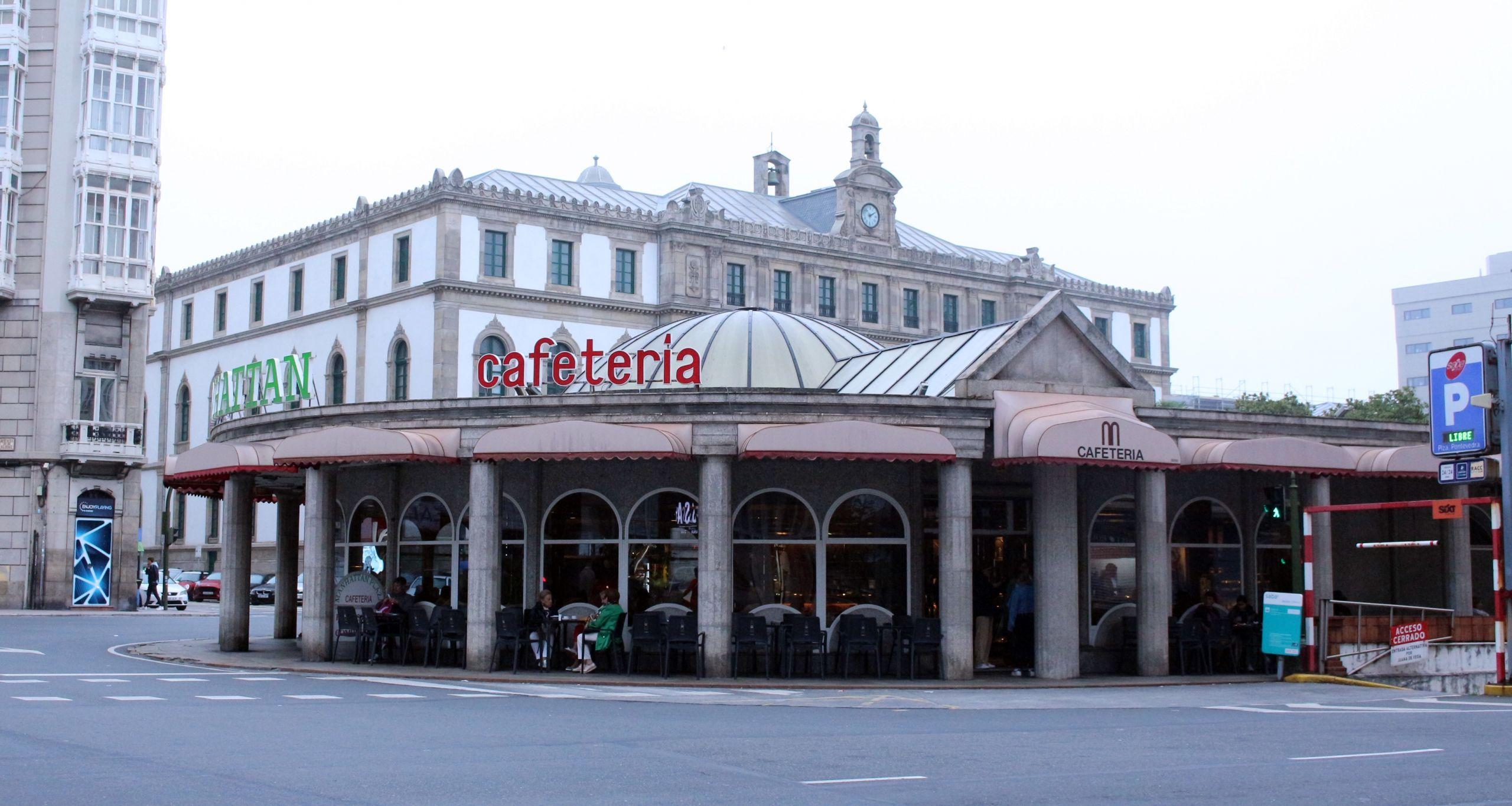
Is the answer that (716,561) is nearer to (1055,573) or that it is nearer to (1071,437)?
(1055,573)

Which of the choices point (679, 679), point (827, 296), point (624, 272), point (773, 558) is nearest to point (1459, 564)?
point (773, 558)

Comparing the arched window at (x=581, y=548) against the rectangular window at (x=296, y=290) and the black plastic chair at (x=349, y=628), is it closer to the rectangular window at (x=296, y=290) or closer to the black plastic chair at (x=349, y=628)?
the black plastic chair at (x=349, y=628)

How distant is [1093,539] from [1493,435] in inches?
248

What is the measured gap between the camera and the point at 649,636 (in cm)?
2389

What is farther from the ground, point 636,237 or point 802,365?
point 636,237

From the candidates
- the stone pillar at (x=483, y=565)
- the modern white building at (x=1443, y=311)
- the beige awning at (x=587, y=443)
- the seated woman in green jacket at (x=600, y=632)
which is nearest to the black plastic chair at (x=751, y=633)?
the seated woman in green jacket at (x=600, y=632)

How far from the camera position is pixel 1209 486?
90.9 feet

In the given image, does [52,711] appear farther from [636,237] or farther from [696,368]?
[636,237]

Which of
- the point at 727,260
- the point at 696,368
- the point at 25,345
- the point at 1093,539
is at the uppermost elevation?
the point at 727,260

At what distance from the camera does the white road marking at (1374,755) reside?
44.6 ft

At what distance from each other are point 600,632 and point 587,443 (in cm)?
305

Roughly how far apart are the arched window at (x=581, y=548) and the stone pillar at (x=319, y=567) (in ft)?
11.5

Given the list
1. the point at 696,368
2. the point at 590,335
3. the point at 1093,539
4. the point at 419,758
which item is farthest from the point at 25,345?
the point at 419,758

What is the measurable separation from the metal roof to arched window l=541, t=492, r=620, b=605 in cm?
442
